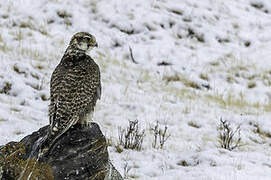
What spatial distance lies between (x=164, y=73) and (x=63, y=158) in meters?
8.31

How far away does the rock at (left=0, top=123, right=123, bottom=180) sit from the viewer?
423 cm

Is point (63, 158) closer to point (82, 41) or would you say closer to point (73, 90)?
point (73, 90)

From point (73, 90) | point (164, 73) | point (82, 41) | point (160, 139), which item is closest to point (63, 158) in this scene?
point (73, 90)

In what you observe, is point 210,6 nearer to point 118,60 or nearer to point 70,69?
point 118,60

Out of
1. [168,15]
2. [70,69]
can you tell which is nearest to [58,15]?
[168,15]

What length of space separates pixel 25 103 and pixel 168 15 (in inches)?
315

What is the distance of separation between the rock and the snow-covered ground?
1766 mm

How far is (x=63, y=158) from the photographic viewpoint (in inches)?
172

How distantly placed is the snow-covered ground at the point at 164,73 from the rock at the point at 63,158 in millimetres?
1766

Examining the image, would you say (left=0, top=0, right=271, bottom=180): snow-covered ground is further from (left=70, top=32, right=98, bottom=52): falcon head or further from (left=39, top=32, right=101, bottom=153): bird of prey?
(left=70, top=32, right=98, bottom=52): falcon head

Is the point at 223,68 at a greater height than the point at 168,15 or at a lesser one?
lesser

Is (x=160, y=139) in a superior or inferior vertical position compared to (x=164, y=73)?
inferior

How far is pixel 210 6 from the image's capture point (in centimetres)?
1648

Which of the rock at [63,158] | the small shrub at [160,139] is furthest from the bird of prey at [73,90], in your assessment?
the small shrub at [160,139]
